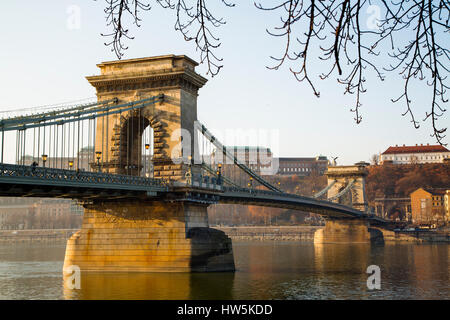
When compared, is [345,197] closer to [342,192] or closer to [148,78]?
[342,192]

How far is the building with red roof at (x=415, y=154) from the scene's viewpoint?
551 feet

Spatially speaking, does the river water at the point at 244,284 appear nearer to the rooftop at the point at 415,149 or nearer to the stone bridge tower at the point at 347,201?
the stone bridge tower at the point at 347,201

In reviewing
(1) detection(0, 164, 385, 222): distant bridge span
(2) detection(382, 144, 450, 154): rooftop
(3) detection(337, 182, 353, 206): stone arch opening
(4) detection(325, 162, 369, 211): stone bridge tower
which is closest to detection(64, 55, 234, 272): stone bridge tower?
(1) detection(0, 164, 385, 222): distant bridge span

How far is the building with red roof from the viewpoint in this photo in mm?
168000

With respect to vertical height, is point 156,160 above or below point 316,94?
above

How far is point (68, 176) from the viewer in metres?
29.0

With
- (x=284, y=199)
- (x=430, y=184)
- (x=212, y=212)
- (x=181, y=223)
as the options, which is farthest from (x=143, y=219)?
(x=430, y=184)

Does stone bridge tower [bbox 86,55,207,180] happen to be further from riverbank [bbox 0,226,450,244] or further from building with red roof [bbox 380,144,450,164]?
building with red roof [bbox 380,144,450,164]

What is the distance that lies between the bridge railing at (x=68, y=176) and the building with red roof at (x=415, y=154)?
469 ft

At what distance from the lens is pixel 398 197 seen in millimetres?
136625

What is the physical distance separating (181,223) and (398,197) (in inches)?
4383

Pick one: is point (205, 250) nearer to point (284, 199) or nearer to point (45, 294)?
point (45, 294)

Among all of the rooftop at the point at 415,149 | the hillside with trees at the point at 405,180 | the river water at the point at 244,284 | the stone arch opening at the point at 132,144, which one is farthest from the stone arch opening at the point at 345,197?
the rooftop at the point at 415,149
